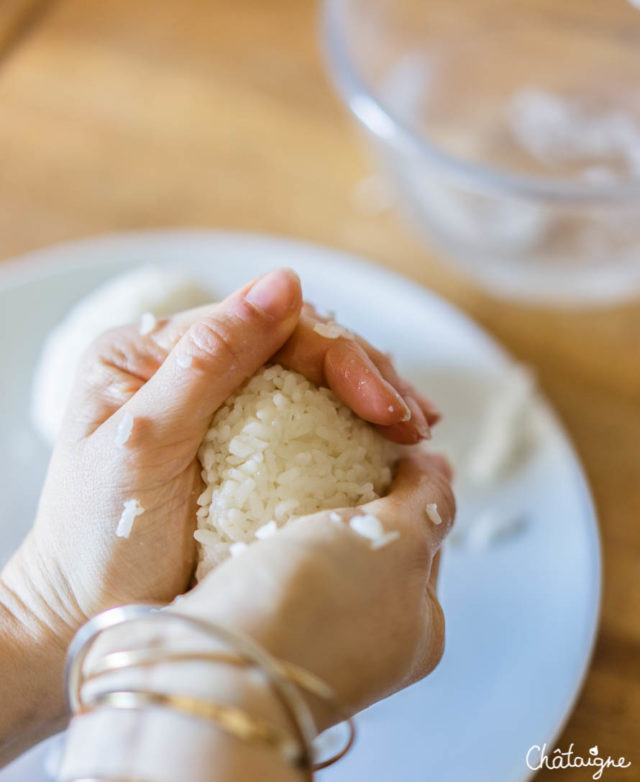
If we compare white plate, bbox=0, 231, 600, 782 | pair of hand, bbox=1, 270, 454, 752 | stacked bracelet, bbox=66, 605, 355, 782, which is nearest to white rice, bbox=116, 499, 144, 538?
pair of hand, bbox=1, 270, 454, 752

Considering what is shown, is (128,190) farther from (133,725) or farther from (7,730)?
(133,725)

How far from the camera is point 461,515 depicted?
1019 mm

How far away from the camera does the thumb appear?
0.68 meters

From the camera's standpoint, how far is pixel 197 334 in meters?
0.69

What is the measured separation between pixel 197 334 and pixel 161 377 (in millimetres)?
46

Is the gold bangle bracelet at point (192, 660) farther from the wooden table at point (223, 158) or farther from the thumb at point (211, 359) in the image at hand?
the wooden table at point (223, 158)

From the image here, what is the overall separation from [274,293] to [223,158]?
29.8 inches

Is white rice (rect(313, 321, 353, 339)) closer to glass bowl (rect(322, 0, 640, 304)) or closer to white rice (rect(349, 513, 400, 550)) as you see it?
white rice (rect(349, 513, 400, 550))

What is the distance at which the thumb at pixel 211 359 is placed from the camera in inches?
26.6

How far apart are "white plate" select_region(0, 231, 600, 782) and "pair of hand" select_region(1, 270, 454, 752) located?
201 millimetres

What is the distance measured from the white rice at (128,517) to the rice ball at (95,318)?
342 mm

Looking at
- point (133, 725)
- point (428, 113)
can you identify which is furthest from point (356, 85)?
point (133, 725)

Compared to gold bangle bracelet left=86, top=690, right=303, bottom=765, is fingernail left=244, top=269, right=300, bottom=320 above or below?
above

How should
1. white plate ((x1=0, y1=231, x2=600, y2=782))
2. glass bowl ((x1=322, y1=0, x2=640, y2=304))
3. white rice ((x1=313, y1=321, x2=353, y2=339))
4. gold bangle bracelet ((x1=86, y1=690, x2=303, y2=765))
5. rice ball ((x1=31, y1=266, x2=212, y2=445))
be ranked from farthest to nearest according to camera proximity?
1. glass bowl ((x1=322, y1=0, x2=640, y2=304))
2. rice ball ((x1=31, y1=266, x2=212, y2=445))
3. white plate ((x1=0, y1=231, x2=600, y2=782))
4. white rice ((x1=313, y1=321, x2=353, y2=339))
5. gold bangle bracelet ((x1=86, y1=690, x2=303, y2=765))
